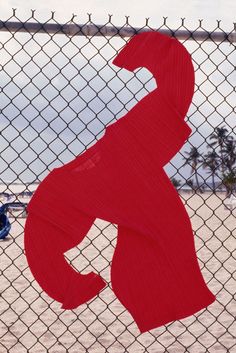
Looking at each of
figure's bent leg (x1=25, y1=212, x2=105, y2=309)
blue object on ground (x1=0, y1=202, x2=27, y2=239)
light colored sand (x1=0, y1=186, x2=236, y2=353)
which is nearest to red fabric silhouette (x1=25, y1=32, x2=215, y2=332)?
figure's bent leg (x1=25, y1=212, x2=105, y2=309)

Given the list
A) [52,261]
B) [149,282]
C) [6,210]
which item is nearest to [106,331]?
[6,210]

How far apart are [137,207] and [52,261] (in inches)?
17.6

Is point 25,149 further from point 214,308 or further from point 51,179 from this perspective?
point 214,308

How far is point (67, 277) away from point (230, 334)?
2.00 m

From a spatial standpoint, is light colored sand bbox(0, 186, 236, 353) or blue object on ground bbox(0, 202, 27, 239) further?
blue object on ground bbox(0, 202, 27, 239)

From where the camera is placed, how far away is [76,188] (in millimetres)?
2822

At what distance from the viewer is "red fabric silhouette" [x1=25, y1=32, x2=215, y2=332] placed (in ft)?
9.18

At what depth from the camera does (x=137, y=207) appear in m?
2.87

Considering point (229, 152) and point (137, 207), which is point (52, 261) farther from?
point (229, 152)

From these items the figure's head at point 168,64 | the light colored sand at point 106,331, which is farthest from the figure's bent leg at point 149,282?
the light colored sand at point 106,331

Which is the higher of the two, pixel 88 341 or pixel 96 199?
pixel 96 199

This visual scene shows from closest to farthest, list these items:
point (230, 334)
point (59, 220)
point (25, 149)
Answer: point (59, 220) → point (25, 149) → point (230, 334)

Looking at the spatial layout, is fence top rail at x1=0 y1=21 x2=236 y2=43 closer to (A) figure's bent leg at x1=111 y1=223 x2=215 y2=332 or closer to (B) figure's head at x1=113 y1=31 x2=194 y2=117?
(B) figure's head at x1=113 y1=31 x2=194 y2=117

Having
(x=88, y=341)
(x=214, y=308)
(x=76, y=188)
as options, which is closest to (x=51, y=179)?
(x=76, y=188)
